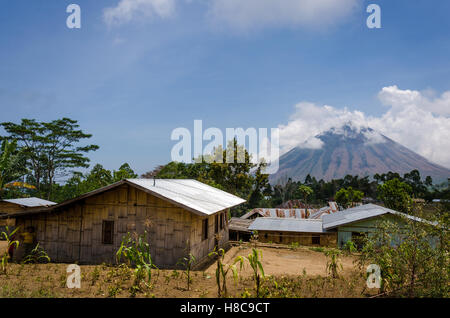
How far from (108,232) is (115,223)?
1.75 ft

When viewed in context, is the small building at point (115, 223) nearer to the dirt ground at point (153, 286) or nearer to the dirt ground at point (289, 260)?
the dirt ground at point (289, 260)

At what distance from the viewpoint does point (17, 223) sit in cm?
1379

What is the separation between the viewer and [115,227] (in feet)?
42.7

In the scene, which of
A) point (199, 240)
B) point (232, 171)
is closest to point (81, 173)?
point (232, 171)

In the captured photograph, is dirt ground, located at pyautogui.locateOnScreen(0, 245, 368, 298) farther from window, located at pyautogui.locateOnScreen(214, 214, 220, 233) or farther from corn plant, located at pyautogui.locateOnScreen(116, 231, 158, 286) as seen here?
window, located at pyautogui.locateOnScreen(214, 214, 220, 233)

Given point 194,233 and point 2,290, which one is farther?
point 194,233

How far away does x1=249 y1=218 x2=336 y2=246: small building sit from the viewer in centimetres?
2372

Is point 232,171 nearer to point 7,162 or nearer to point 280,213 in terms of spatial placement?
point 280,213

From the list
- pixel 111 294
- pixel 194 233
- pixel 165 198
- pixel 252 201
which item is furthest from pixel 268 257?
pixel 252 201

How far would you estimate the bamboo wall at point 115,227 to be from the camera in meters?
12.4

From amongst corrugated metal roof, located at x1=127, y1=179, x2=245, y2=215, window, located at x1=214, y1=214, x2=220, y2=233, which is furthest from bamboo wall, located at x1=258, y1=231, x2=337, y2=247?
corrugated metal roof, located at x1=127, y1=179, x2=245, y2=215

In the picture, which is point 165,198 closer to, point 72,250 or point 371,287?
point 72,250
